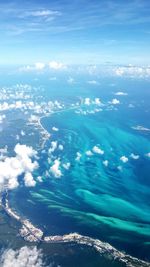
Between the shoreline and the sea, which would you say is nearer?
the shoreline

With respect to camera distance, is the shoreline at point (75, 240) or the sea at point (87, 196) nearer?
the shoreline at point (75, 240)

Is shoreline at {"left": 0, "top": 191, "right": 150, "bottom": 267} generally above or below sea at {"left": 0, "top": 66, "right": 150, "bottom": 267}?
below

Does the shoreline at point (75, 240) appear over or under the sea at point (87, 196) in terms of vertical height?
under

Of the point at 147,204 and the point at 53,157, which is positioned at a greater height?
the point at 53,157

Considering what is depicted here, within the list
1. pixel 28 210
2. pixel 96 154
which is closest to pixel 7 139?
pixel 96 154

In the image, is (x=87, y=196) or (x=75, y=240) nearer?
(x=75, y=240)

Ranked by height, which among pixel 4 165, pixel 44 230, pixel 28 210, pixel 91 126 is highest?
pixel 91 126

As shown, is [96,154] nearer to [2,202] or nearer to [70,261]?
[2,202]

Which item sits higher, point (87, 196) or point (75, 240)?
point (87, 196)
